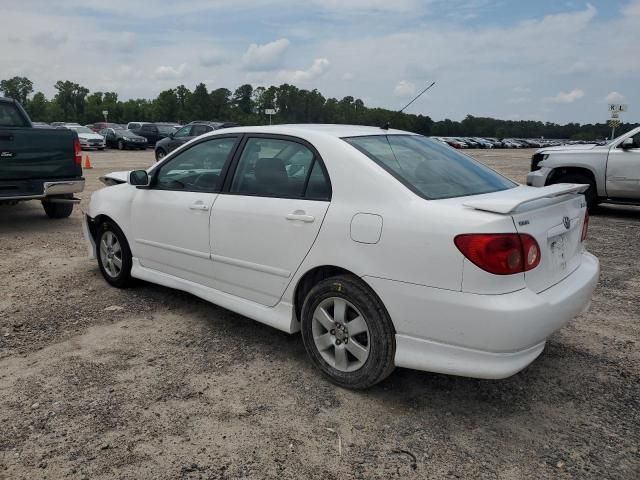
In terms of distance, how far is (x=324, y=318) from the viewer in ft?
10.9

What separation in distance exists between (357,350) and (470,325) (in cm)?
73

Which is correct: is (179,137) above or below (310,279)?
above

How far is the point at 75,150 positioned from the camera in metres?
8.09

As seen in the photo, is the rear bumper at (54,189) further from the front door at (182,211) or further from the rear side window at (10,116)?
the front door at (182,211)

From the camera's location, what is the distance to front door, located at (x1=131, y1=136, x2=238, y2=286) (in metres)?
4.09

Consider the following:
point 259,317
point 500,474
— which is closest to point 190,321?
point 259,317

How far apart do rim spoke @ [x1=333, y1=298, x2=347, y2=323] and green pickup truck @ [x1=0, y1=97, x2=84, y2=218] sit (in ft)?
19.7

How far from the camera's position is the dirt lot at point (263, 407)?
2619 millimetres

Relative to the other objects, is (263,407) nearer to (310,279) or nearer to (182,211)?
(310,279)

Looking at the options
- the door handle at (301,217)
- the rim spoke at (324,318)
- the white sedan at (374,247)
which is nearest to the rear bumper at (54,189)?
the white sedan at (374,247)

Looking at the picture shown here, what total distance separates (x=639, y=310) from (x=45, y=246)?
21.5 ft

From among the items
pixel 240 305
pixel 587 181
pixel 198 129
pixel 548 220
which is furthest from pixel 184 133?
pixel 548 220

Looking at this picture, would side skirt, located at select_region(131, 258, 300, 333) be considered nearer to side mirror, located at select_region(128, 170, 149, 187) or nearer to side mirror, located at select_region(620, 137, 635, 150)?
side mirror, located at select_region(128, 170, 149, 187)

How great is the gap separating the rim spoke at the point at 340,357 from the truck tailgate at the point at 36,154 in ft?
19.9
